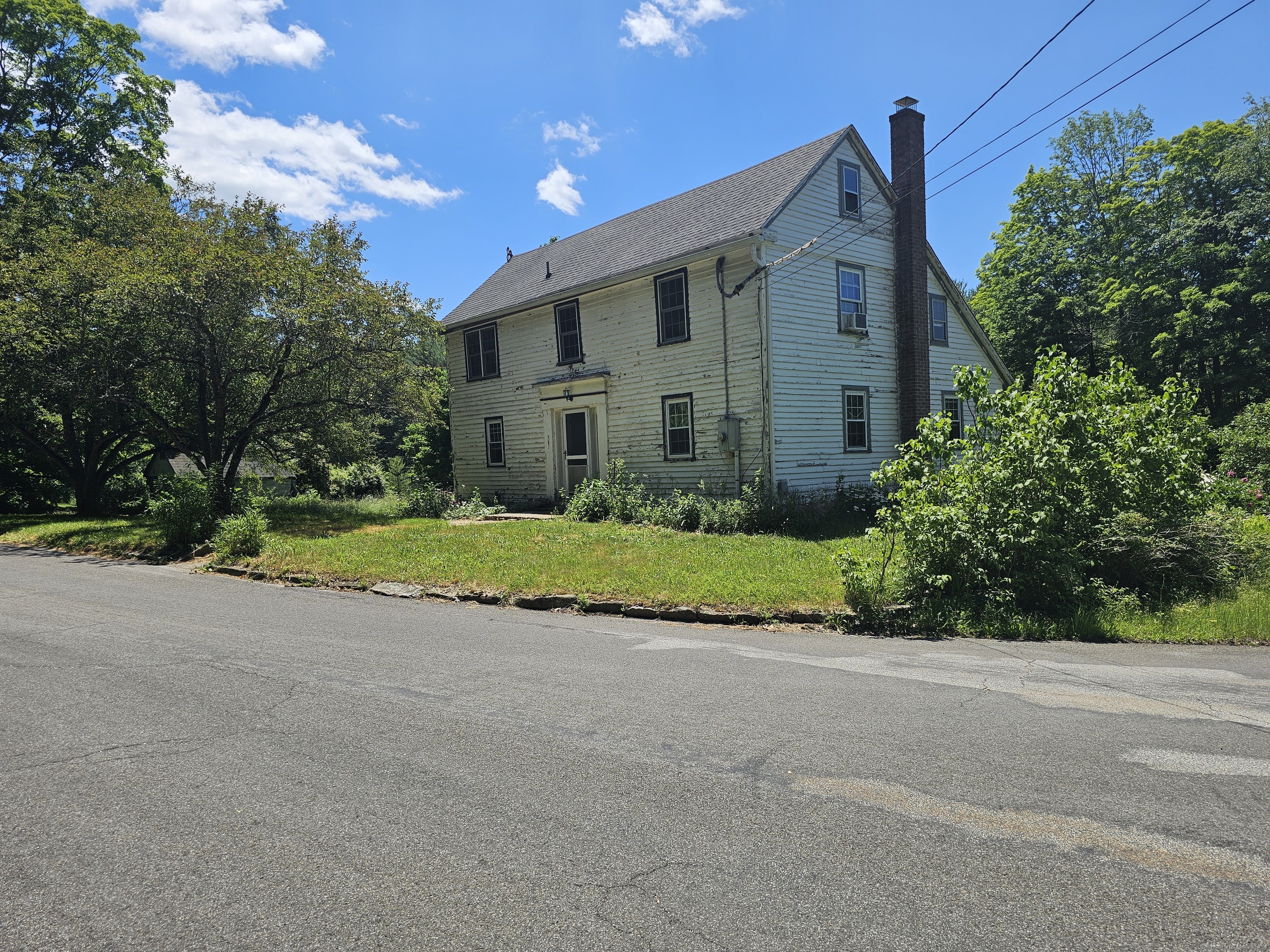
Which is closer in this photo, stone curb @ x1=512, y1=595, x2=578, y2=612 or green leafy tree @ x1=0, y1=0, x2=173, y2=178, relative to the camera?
stone curb @ x1=512, y1=595, x2=578, y2=612

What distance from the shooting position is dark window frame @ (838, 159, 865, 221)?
58.8 ft

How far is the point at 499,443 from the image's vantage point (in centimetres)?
2270

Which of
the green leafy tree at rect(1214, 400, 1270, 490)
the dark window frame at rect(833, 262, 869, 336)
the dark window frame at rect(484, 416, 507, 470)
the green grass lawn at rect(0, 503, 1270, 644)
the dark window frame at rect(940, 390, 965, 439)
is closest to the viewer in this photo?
the green grass lawn at rect(0, 503, 1270, 644)

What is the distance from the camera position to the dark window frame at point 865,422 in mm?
17953

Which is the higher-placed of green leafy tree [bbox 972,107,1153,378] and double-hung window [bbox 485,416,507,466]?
green leafy tree [bbox 972,107,1153,378]

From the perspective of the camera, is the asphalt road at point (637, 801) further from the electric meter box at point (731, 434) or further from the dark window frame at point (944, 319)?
the dark window frame at point (944, 319)

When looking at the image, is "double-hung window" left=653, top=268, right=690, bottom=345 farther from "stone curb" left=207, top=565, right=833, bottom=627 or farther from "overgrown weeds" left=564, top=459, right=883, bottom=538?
"stone curb" left=207, top=565, right=833, bottom=627

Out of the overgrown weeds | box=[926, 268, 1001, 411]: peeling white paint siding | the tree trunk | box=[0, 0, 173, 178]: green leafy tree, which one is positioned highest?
box=[0, 0, 173, 178]: green leafy tree

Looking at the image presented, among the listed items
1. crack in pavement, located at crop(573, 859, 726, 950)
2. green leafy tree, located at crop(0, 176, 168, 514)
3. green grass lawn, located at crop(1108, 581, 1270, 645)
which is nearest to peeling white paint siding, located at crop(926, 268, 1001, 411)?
green grass lawn, located at crop(1108, 581, 1270, 645)

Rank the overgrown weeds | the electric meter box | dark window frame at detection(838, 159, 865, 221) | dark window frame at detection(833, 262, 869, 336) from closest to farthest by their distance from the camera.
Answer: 1. the overgrown weeds
2. the electric meter box
3. dark window frame at detection(833, 262, 869, 336)
4. dark window frame at detection(838, 159, 865, 221)

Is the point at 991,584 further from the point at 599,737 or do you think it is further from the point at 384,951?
the point at 384,951

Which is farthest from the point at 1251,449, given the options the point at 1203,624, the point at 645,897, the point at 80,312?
the point at 80,312

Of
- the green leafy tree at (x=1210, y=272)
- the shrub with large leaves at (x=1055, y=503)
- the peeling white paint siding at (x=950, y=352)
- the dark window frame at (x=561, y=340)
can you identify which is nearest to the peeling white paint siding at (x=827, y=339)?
the peeling white paint siding at (x=950, y=352)

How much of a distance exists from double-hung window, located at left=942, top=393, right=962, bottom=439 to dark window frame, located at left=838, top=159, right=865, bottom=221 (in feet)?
19.3
